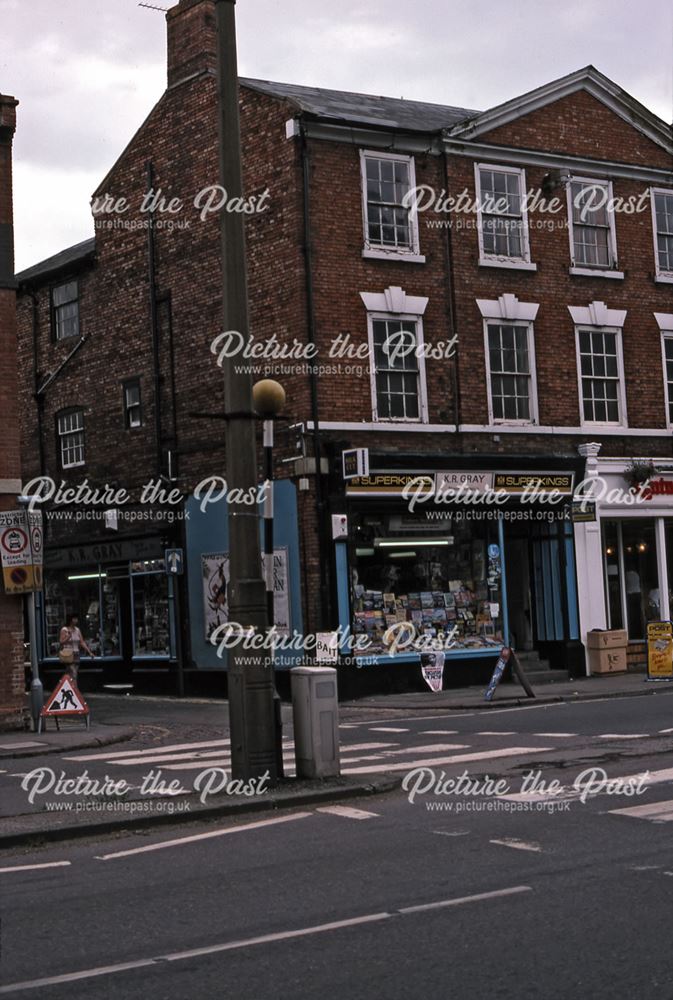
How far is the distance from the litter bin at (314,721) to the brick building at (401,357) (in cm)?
1166

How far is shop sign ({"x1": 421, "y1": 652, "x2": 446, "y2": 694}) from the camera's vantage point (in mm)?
24547

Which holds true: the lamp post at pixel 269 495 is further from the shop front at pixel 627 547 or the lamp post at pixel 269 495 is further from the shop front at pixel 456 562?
the shop front at pixel 627 547

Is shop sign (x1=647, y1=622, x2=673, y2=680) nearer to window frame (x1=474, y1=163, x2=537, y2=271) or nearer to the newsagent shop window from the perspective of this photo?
the newsagent shop window

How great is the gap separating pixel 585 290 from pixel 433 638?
8.10 metres

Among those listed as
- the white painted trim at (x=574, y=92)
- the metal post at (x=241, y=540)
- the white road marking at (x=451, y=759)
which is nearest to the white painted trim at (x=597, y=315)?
the white painted trim at (x=574, y=92)

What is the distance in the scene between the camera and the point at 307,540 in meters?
24.2

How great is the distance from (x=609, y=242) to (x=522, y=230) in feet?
7.71

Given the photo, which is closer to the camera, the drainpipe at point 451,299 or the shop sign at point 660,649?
the shop sign at point 660,649

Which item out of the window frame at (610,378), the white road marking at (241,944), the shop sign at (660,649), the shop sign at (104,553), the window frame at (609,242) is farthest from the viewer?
the shop sign at (104,553)

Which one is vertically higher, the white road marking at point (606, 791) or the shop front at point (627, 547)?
the shop front at point (627, 547)

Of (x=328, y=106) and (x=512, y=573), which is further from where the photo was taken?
(x=512, y=573)

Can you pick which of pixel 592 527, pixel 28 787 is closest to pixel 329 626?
pixel 592 527

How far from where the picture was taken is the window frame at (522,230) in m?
26.5

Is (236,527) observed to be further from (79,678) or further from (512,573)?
(79,678)
